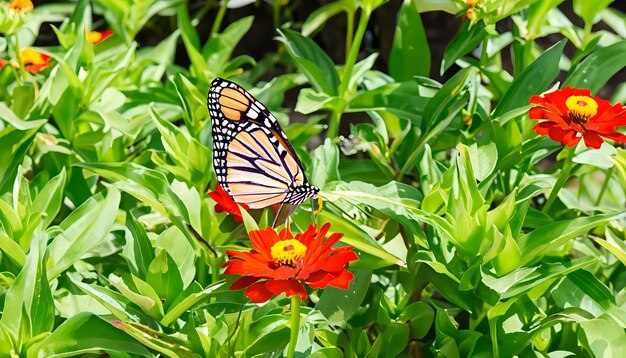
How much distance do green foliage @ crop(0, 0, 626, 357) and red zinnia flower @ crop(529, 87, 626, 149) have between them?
0.09 metres

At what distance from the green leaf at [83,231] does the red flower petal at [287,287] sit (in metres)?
0.34

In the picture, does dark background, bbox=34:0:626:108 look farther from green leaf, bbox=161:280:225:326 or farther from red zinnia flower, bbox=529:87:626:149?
green leaf, bbox=161:280:225:326

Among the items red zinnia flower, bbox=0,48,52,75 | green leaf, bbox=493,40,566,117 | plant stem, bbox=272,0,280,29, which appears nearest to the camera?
green leaf, bbox=493,40,566,117

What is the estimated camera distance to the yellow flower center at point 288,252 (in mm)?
936

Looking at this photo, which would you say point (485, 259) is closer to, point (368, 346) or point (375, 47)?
point (368, 346)

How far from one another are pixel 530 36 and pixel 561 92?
1.23 ft

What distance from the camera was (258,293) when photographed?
2.99 ft

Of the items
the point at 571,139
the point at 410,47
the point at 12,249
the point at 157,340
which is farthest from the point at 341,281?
the point at 410,47

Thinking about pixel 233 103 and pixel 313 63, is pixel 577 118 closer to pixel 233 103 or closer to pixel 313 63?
pixel 233 103

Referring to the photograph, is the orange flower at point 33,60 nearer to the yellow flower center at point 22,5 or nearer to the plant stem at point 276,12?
the yellow flower center at point 22,5

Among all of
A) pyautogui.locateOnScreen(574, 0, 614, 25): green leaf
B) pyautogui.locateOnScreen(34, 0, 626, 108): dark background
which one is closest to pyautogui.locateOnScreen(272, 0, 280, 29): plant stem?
pyautogui.locateOnScreen(34, 0, 626, 108): dark background

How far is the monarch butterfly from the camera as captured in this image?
1.16 meters

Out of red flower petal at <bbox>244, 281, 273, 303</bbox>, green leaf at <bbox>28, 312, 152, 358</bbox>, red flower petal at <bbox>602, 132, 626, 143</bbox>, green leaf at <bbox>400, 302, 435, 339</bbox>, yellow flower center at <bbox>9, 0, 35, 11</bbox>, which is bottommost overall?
green leaf at <bbox>400, 302, 435, 339</bbox>

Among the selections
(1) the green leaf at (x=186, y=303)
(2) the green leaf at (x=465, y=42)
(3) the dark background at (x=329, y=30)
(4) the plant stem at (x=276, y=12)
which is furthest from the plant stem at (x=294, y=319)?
(4) the plant stem at (x=276, y=12)
